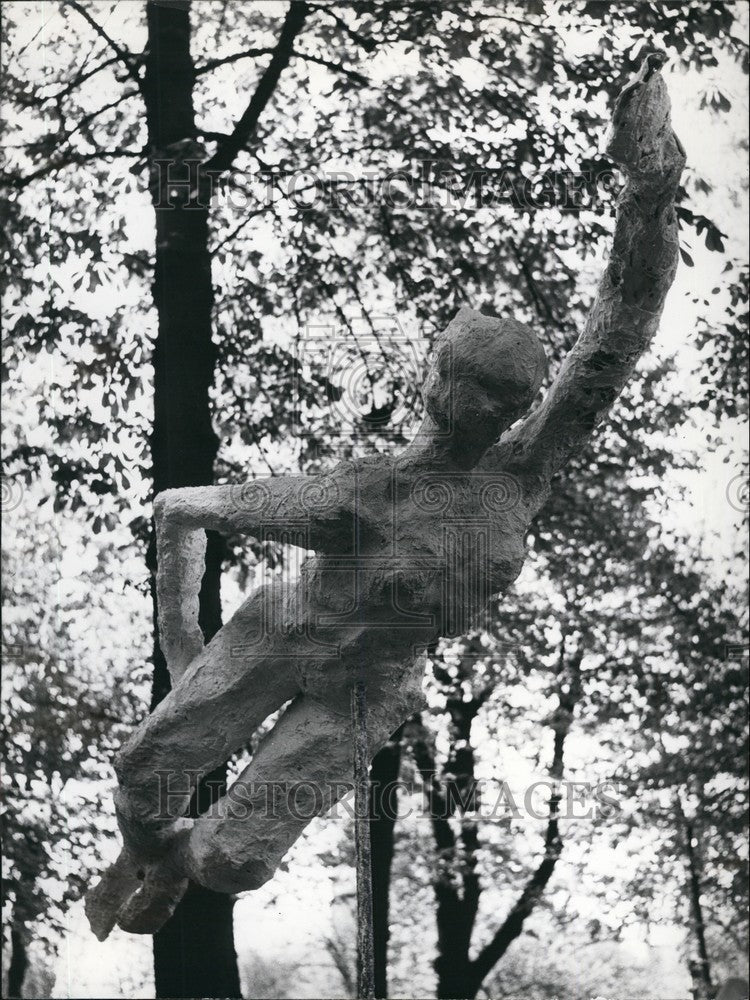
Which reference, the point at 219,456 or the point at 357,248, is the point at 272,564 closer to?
the point at 219,456

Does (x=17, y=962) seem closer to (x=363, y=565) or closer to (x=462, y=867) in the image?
(x=462, y=867)

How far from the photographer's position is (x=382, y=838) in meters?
5.60

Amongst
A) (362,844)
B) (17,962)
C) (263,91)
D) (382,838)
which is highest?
(263,91)

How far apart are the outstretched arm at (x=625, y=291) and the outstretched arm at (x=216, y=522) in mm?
468

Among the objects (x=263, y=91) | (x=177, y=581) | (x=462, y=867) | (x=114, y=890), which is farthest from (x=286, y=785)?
(x=263, y=91)

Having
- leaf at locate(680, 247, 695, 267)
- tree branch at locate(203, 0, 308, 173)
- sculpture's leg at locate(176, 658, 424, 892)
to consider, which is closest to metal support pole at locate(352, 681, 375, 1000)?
sculpture's leg at locate(176, 658, 424, 892)

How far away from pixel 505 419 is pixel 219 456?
2.03 m

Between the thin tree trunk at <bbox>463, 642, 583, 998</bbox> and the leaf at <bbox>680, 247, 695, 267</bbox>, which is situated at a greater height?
the leaf at <bbox>680, 247, 695, 267</bbox>

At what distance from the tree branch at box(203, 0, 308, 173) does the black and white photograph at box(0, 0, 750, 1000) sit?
12mm

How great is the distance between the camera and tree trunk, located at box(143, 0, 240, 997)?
5504mm

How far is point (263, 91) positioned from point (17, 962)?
3.30 meters

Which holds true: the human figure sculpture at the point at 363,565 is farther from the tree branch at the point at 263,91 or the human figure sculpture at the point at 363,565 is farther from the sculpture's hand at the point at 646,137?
the tree branch at the point at 263,91

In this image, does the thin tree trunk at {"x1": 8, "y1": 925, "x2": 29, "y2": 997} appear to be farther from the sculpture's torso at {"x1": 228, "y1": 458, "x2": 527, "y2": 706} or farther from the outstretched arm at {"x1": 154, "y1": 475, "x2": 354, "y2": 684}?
the sculpture's torso at {"x1": 228, "y1": 458, "x2": 527, "y2": 706}

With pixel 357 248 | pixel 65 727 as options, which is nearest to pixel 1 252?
pixel 357 248
